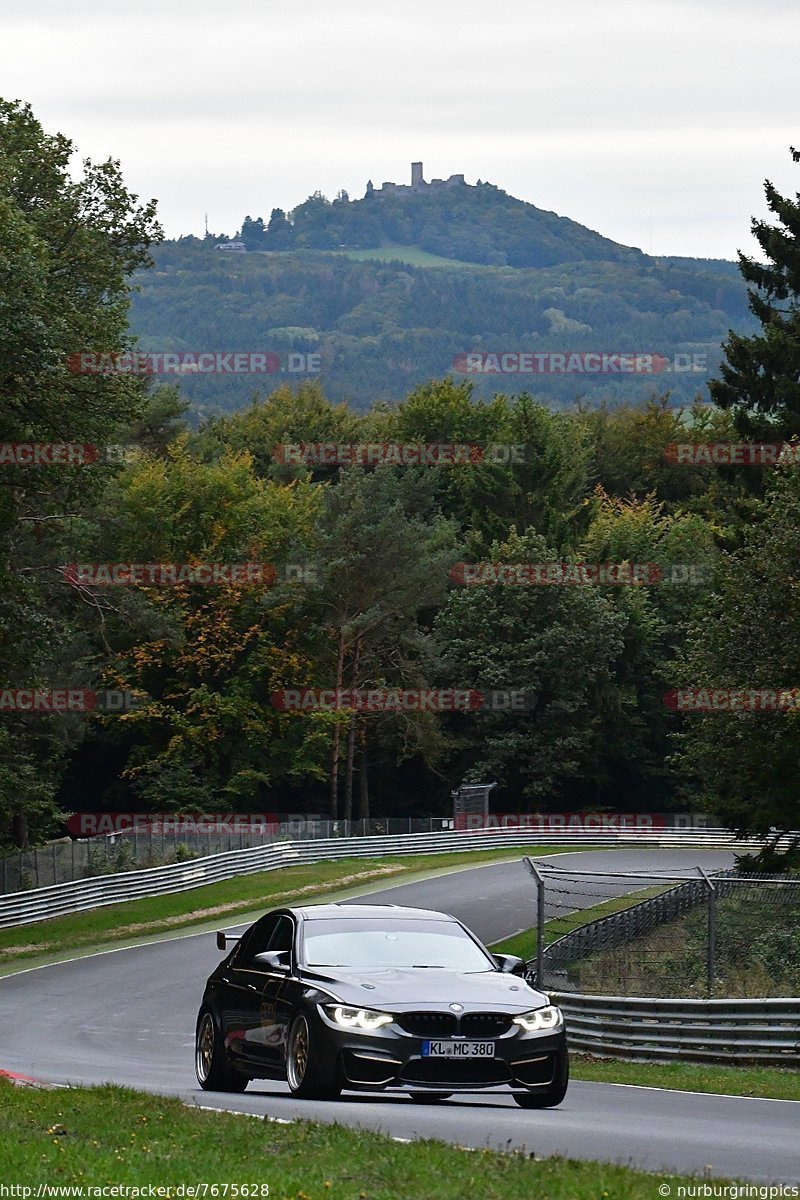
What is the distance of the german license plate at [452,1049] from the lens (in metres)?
12.2

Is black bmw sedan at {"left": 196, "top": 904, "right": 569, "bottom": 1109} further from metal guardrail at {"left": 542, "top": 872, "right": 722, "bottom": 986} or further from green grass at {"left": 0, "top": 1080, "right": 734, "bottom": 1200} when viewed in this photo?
metal guardrail at {"left": 542, "top": 872, "right": 722, "bottom": 986}

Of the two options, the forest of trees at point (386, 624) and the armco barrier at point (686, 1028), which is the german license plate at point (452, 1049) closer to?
the armco barrier at point (686, 1028)

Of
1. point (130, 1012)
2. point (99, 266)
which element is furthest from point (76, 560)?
point (130, 1012)

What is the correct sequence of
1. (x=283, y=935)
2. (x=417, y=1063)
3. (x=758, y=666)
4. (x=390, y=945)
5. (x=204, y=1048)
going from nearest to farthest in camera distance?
(x=417, y=1063) → (x=390, y=945) → (x=283, y=935) → (x=204, y=1048) → (x=758, y=666)

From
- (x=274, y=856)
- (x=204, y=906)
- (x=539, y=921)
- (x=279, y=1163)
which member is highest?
(x=279, y=1163)

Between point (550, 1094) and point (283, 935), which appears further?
point (283, 935)

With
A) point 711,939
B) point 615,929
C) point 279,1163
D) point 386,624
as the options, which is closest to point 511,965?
point 279,1163

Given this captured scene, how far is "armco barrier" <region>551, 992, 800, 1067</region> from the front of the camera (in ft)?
58.7

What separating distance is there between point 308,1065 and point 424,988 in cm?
98

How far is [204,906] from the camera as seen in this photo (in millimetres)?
48562

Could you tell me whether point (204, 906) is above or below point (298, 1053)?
below

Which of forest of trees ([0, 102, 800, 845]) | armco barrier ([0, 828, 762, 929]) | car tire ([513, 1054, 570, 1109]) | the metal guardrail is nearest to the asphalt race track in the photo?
car tire ([513, 1054, 570, 1109])

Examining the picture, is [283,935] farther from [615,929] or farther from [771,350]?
[771,350]

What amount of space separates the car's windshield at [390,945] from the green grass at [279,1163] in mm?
2470
